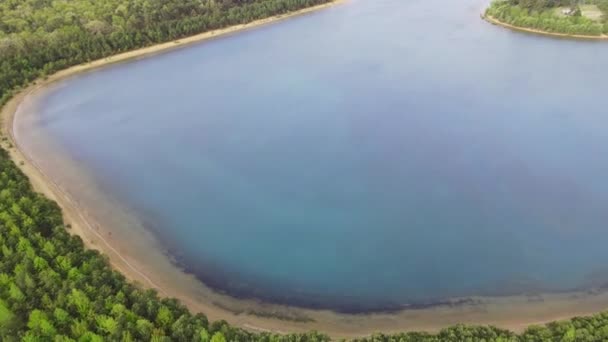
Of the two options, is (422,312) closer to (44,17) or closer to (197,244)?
(197,244)

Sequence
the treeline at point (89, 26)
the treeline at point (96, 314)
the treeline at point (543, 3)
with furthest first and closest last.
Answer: the treeline at point (543, 3), the treeline at point (89, 26), the treeline at point (96, 314)

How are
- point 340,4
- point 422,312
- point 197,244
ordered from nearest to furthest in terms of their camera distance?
point 422,312
point 197,244
point 340,4

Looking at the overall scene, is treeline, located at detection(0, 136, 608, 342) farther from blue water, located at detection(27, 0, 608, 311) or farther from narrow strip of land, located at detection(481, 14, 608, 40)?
Result: narrow strip of land, located at detection(481, 14, 608, 40)

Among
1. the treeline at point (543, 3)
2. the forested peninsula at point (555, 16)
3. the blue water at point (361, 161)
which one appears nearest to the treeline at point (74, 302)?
the blue water at point (361, 161)

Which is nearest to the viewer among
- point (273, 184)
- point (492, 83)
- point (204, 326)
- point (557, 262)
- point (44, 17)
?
point (204, 326)

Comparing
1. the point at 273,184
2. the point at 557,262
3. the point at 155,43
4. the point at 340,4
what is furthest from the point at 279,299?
the point at 340,4

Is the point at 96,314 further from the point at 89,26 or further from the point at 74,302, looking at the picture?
the point at 89,26

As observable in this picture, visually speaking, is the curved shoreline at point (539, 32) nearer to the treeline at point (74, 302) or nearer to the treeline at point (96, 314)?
the treeline at point (96, 314)

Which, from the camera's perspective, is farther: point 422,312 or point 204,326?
point 422,312
